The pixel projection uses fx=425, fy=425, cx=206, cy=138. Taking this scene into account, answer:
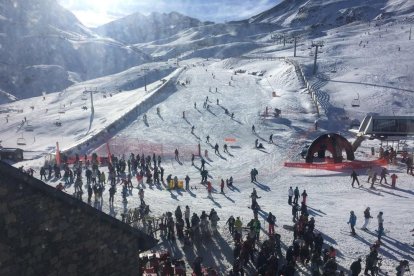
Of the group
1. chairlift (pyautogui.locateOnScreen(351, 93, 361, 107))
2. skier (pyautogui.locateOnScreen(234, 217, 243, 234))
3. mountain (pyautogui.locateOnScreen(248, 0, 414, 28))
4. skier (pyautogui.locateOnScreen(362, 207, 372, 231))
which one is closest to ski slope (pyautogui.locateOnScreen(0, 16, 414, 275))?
skier (pyautogui.locateOnScreen(362, 207, 372, 231))

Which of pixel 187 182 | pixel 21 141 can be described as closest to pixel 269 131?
pixel 187 182

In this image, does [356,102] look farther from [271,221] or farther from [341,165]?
[271,221]

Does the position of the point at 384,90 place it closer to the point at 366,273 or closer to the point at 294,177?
the point at 294,177

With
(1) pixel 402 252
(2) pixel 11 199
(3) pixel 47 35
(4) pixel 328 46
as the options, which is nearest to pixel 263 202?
(1) pixel 402 252

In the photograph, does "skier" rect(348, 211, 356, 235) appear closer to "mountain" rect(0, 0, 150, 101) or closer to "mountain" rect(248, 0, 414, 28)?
"mountain" rect(0, 0, 150, 101)

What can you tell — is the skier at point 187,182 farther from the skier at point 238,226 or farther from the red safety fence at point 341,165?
the red safety fence at point 341,165

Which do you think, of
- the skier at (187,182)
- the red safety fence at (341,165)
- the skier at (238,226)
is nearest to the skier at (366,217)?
the skier at (238,226)
